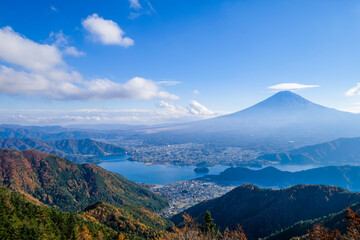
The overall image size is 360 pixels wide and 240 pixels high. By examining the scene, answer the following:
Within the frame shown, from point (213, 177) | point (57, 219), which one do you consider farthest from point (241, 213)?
point (213, 177)

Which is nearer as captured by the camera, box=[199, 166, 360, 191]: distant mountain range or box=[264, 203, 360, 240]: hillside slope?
box=[264, 203, 360, 240]: hillside slope

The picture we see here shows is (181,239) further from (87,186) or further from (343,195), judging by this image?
(87,186)

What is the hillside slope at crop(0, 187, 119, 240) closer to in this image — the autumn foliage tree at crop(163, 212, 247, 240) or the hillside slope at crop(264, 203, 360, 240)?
the autumn foliage tree at crop(163, 212, 247, 240)

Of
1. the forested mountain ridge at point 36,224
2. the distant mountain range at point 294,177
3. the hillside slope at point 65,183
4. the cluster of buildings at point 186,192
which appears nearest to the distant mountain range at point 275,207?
the cluster of buildings at point 186,192

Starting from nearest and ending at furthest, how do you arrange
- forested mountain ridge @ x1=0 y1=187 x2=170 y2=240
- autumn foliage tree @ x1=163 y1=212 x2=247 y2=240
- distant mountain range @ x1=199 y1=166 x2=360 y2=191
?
autumn foliage tree @ x1=163 y1=212 x2=247 y2=240
forested mountain ridge @ x1=0 y1=187 x2=170 y2=240
distant mountain range @ x1=199 y1=166 x2=360 y2=191

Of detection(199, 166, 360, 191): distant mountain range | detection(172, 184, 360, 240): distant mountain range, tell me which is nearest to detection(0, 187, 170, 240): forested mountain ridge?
detection(172, 184, 360, 240): distant mountain range

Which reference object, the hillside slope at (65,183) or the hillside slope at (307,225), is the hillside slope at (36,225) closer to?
the hillside slope at (307,225)

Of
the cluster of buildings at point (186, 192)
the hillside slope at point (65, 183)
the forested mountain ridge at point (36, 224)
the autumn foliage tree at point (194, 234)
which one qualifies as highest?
the autumn foliage tree at point (194, 234)
